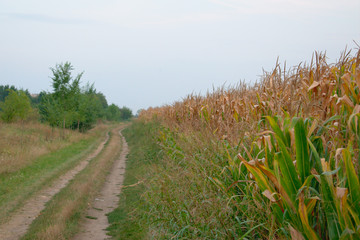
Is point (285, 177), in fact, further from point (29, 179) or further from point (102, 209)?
point (29, 179)

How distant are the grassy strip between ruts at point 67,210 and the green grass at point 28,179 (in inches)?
32.2

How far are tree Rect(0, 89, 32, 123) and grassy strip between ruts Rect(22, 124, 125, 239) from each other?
18.6 meters

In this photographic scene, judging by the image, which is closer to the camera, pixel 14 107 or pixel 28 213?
pixel 28 213

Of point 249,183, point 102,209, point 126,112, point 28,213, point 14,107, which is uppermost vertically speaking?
point 126,112

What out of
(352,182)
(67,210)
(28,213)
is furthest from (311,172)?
(28,213)

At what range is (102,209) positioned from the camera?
8.70 m

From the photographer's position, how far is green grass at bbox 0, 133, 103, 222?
893cm

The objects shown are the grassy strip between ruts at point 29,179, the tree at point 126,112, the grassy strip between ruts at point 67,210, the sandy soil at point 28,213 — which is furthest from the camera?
the tree at point 126,112

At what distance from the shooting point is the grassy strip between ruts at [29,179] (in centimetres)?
891

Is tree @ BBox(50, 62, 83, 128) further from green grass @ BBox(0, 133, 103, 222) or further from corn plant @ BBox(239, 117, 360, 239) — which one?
corn plant @ BBox(239, 117, 360, 239)

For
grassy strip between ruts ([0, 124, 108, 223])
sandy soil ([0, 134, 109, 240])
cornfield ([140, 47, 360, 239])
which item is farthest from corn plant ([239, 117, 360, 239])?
grassy strip between ruts ([0, 124, 108, 223])

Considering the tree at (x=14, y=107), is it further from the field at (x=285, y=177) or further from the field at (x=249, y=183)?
the field at (x=285, y=177)

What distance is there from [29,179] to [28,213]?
3.99 meters

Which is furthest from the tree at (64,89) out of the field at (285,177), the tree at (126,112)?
the tree at (126,112)
